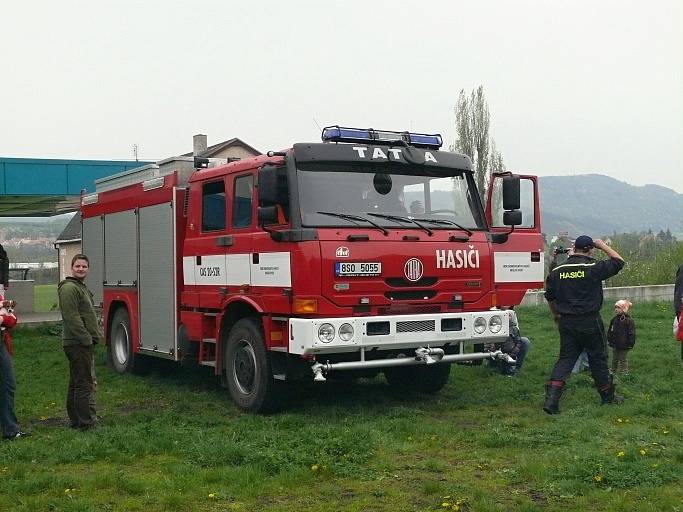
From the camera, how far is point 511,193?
968cm

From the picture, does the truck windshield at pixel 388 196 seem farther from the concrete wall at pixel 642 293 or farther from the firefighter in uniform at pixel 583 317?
the concrete wall at pixel 642 293

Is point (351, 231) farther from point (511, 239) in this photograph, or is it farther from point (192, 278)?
point (511, 239)

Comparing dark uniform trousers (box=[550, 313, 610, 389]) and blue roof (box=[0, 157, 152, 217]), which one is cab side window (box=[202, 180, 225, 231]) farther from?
blue roof (box=[0, 157, 152, 217])

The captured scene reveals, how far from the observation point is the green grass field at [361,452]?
612 cm

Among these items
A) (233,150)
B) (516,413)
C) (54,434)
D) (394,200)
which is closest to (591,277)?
(516,413)

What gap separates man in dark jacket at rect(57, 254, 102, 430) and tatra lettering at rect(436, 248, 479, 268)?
3505 millimetres

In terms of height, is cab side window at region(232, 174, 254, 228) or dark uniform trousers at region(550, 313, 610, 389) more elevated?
cab side window at region(232, 174, 254, 228)

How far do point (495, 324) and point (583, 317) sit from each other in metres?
0.91

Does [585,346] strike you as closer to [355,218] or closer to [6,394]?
[355,218]

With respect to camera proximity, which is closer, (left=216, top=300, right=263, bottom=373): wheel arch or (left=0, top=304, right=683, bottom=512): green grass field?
(left=0, top=304, right=683, bottom=512): green grass field

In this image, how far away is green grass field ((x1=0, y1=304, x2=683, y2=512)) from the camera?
6121 mm

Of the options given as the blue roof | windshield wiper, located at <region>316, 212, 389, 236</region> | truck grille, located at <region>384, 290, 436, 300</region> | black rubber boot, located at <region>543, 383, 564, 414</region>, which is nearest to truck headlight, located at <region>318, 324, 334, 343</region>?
truck grille, located at <region>384, 290, 436, 300</region>

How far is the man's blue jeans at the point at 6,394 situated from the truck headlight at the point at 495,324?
4.81 meters

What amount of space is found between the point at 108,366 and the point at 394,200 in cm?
644
